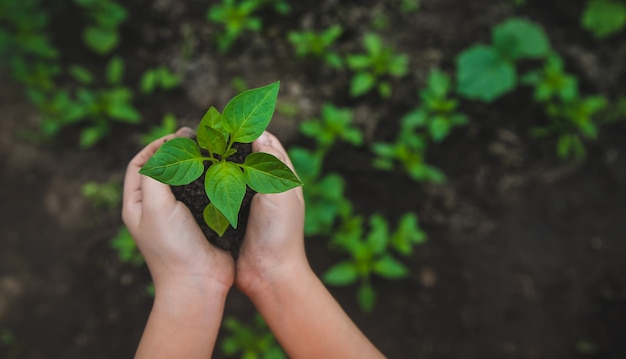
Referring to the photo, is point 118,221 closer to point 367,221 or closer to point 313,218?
point 313,218

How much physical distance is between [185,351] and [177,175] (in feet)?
1.97

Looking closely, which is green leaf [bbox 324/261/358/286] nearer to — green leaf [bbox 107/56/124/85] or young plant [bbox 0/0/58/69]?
green leaf [bbox 107/56/124/85]

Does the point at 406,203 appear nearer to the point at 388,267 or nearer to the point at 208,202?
the point at 388,267

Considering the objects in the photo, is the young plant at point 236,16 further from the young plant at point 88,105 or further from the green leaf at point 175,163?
the green leaf at point 175,163

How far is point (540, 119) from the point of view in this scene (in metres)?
3.05

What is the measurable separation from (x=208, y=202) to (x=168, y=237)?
18cm

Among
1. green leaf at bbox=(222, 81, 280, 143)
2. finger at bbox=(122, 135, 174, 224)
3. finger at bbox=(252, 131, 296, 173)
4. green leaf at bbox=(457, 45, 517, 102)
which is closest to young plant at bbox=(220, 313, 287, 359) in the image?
finger at bbox=(122, 135, 174, 224)

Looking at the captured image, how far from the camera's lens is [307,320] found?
1683 mm

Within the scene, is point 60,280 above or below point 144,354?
below

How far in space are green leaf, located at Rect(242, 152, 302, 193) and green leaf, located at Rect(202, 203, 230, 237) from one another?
234 mm

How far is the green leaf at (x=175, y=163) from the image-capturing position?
1.30 meters

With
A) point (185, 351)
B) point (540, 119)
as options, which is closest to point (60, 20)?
point (185, 351)

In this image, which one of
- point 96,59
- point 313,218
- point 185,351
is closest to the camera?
point 185,351

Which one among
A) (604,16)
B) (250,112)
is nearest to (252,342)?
(250,112)
